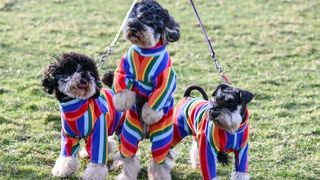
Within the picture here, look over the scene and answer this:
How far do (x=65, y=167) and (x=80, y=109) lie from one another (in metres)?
0.71

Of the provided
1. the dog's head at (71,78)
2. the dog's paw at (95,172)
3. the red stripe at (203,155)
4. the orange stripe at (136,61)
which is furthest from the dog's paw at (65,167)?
the red stripe at (203,155)

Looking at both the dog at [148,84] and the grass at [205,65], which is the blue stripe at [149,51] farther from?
the grass at [205,65]

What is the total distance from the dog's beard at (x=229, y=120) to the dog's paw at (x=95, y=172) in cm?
123

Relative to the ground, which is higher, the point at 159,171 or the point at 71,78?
the point at 71,78

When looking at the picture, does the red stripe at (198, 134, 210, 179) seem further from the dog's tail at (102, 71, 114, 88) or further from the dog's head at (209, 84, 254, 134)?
the dog's tail at (102, 71, 114, 88)

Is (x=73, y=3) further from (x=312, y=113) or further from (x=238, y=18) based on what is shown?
(x=312, y=113)

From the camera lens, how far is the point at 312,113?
9.05m

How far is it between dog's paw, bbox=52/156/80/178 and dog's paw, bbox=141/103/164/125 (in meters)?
0.96

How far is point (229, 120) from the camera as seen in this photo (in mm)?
5879

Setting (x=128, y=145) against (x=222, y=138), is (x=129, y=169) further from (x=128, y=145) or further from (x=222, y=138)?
(x=222, y=138)

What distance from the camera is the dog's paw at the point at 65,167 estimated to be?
652 cm

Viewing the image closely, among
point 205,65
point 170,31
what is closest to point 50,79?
point 170,31

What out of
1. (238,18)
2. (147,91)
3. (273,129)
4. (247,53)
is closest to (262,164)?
(273,129)

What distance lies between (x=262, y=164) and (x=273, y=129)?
123 cm
